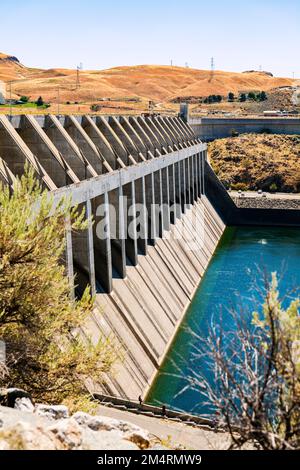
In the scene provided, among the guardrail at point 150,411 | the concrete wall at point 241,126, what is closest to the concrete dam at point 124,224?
the guardrail at point 150,411

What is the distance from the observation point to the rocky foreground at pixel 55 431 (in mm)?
8195

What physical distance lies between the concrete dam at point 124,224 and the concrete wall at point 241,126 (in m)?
36.2

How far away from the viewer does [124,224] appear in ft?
107

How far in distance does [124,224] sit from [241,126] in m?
63.0

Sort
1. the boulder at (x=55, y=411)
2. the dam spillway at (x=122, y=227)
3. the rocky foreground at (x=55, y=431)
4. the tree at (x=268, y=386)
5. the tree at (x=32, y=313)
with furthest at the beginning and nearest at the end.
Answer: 1. the dam spillway at (x=122, y=227)
2. the tree at (x=32, y=313)
3. the boulder at (x=55, y=411)
4. the tree at (x=268, y=386)
5. the rocky foreground at (x=55, y=431)

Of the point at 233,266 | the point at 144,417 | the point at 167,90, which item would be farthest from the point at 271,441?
the point at 167,90

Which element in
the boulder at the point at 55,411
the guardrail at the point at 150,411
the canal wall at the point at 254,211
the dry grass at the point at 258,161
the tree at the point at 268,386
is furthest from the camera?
the dry grass at the point at 258,161

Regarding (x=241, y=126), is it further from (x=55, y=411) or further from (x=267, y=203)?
(x=55, y=411)

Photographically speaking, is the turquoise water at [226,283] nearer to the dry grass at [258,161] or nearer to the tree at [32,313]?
the tree at [32,313]

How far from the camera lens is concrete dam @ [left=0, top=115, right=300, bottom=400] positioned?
24219 mm

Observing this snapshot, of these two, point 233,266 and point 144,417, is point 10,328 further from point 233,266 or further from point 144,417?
point 233,266

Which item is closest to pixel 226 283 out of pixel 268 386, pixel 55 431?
pixel 268 386

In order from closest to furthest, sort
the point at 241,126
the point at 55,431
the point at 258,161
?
the point at 55,431
the point at 258,161
the point at 241,126

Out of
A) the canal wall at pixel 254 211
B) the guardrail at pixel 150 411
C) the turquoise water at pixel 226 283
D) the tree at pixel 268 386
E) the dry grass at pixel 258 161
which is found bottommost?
the turquoise water at pixel 226 283
